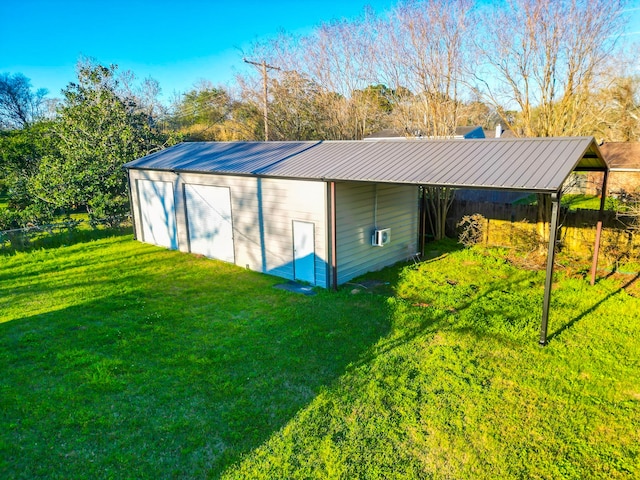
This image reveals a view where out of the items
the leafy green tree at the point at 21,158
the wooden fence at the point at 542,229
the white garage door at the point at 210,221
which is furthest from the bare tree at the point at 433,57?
the leafy green tree at the point at 21,158

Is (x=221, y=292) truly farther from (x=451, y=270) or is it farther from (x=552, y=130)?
(x=552, y=130)

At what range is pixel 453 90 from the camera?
13156 millimetres

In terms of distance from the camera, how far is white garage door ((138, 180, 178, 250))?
12.5 meters

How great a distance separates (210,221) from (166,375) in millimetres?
6216

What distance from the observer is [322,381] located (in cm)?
536

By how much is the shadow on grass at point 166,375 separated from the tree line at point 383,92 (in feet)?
25.1

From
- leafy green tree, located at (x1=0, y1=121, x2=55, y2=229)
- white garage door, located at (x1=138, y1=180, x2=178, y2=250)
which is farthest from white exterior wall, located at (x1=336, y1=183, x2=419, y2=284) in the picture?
leafy green tree, located at (x1=0, y1=121, x2=55, y2=229)

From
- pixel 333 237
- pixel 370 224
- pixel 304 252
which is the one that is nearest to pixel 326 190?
pixel 333 237

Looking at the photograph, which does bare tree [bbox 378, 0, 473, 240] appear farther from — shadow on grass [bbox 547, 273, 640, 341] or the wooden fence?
shadow on grass [bbox 547, 273, 640, 341]

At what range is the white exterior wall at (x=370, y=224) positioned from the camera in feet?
29.9

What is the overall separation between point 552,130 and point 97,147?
15.2m

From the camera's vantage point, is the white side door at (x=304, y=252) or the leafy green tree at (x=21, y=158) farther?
the leafy green tree at (x=21, y=158)

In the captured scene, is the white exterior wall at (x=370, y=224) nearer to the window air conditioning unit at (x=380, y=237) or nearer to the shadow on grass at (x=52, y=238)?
the window air conditioning unit at (x=380, y=237)

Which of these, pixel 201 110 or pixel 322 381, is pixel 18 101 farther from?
pixel 322 381
